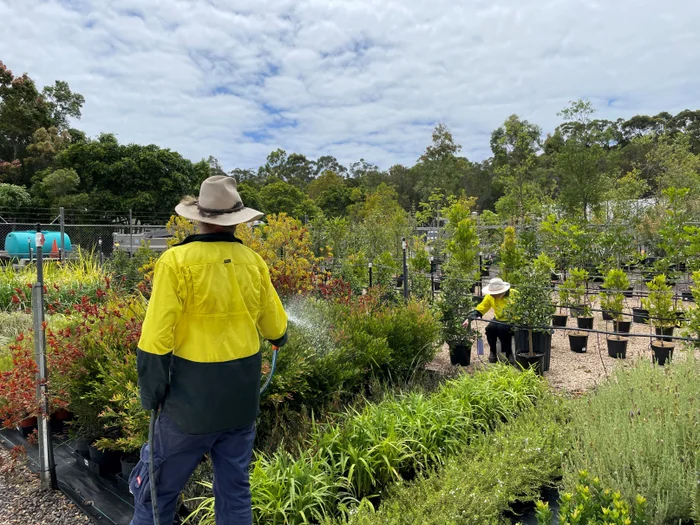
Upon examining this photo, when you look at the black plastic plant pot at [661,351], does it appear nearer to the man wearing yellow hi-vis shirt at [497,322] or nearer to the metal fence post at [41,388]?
the man wearing yellow hi-vis shirt at [497,322]

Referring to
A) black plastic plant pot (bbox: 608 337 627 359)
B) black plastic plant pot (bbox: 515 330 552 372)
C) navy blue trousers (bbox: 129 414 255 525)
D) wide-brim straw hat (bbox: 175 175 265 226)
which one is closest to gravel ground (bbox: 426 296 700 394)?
black plastic plant pot (bbox: 608 337 627 359)

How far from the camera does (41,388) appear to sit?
10.2 ft

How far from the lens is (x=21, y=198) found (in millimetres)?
20500

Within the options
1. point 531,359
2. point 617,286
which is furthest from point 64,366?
point 617,286

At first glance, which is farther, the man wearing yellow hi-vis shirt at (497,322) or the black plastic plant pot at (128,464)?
the man wearing yellow hi-vis shirt at (497,322)

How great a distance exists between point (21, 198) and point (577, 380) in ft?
73.8

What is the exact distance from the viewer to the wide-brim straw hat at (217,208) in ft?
7.14

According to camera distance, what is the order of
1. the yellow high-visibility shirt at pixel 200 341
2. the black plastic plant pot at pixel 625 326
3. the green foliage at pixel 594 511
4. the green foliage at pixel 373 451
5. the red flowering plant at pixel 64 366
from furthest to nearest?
the black plastic plant pot at pixel 625 326 < the red flowering plant at pixel 64 366 < the green foliage at pixel 373 451 < the yellow high-visibility shirt at pixel 200 341 < the green foliage at pixel 594 511

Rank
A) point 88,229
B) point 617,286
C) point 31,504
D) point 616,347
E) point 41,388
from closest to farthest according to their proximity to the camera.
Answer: point 31,504
point 41,388
point 616,347
point 617,286
point 88,229

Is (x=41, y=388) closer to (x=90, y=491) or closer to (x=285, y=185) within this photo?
(x=90, y=491)

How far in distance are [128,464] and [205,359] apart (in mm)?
1481

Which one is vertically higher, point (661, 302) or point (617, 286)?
point (617, 286)

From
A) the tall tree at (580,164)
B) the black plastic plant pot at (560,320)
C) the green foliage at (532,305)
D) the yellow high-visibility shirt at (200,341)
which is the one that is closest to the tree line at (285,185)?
the tall tree at (580,164)

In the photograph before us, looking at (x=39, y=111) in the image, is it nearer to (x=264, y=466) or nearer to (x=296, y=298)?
(x=296, y=298)
